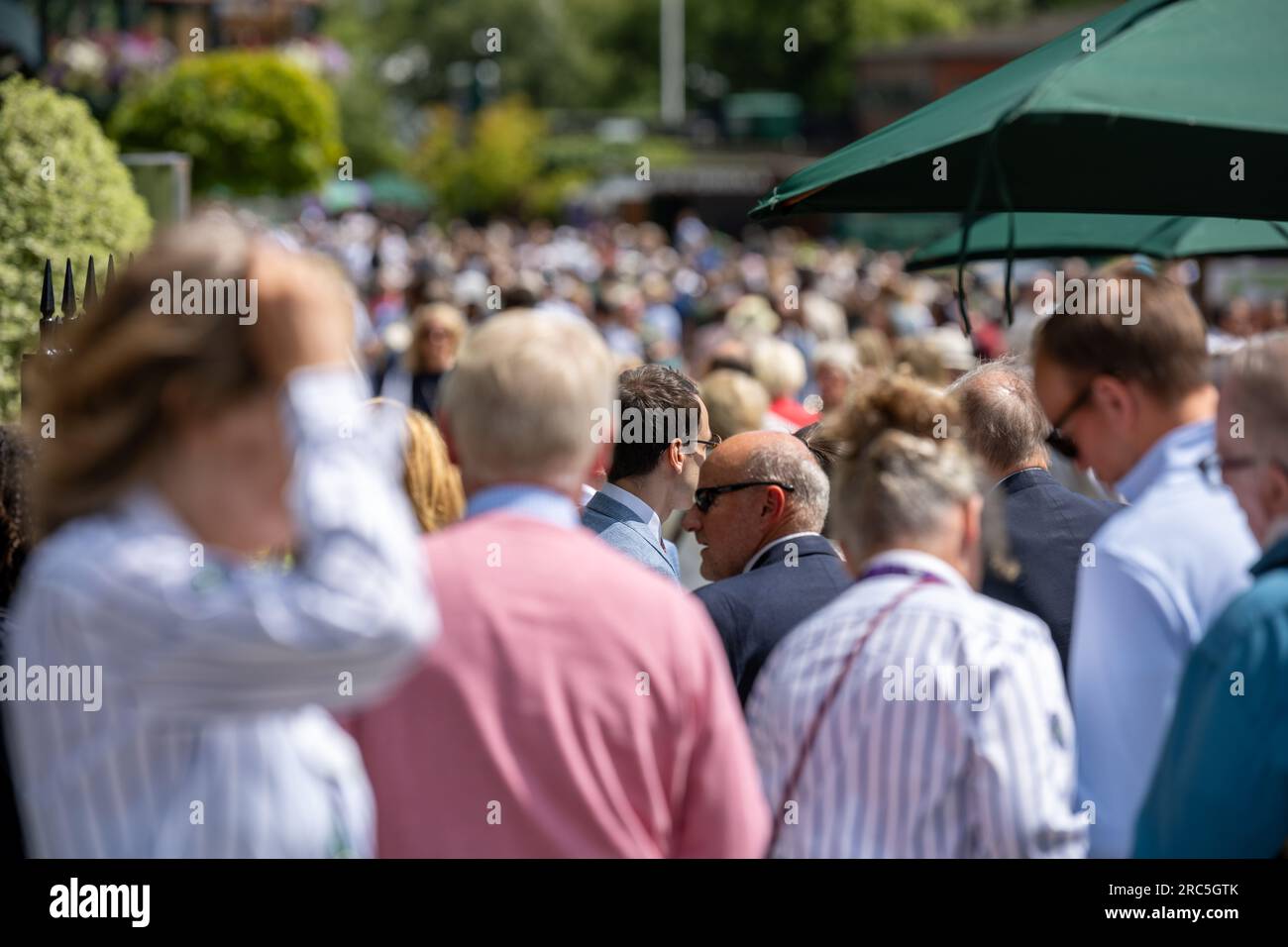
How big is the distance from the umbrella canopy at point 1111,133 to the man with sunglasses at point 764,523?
25.8 inches

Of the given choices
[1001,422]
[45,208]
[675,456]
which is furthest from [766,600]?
[45,208]

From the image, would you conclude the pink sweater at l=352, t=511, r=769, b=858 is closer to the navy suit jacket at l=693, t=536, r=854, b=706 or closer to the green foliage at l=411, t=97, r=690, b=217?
the navy suit jacket at l=693, t=536, r=854, b=706

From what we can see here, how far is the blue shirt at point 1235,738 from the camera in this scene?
238cm

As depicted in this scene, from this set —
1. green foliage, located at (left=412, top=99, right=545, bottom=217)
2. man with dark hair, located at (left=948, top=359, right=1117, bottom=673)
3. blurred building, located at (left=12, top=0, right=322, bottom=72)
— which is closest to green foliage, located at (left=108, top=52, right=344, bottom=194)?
blurred building, located at (left=12, top=0, right=322, bottom=72)

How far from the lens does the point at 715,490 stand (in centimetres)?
411

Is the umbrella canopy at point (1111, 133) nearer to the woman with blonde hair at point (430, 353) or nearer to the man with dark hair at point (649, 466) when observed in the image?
the man with dark hair at point (649, 466)

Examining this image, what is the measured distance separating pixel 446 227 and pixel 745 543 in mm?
41040

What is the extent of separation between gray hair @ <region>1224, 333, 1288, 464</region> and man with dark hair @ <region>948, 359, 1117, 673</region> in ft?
3.43

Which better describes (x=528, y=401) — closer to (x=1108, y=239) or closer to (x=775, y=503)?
(x=775, y=503)

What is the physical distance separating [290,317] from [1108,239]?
472cm

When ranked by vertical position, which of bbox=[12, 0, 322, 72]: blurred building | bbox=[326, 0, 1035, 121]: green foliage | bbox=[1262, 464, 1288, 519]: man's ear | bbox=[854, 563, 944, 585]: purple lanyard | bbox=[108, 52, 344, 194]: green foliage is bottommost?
bbox=[854, 563, 944, 585]: purple lanyard

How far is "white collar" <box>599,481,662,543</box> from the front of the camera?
175 inches

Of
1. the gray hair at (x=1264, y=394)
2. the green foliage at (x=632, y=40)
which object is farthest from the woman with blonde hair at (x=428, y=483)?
the green foliage at (x=632, y=40)
